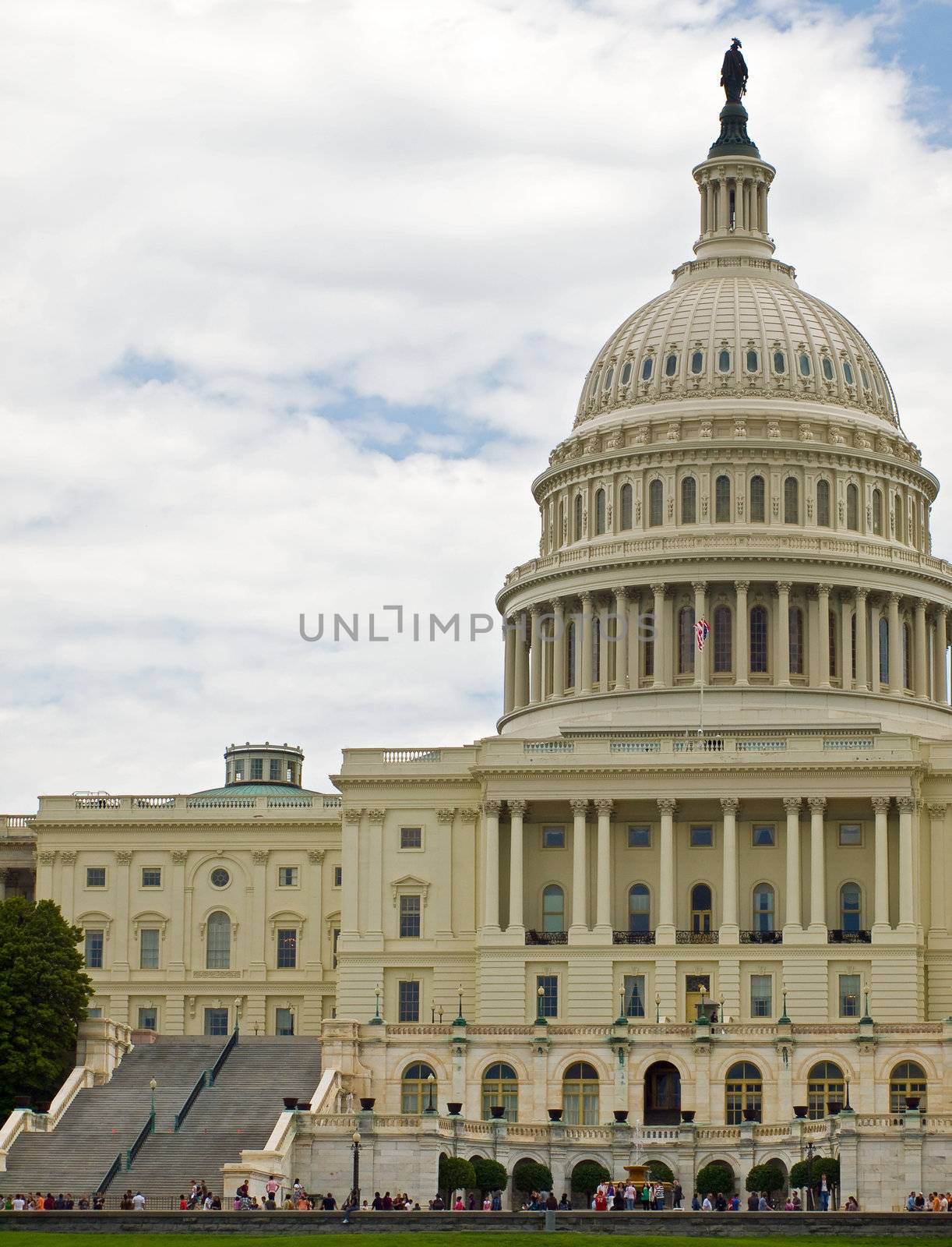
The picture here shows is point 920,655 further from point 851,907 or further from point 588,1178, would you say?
point 588,1178

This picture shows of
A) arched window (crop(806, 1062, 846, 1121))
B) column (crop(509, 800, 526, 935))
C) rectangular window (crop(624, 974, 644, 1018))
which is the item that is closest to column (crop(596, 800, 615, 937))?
rectangular window (crop(624, 974, 644, 1018))

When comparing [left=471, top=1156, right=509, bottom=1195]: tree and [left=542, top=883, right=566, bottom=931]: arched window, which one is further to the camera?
[left=542, top=883, right=566, bottom=931]: arched window

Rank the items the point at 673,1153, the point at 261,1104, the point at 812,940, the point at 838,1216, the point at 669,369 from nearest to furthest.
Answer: the point at 838,1216 < the point at 673,1153 < the point at 261,1104 < the point at 812,940 < the point at 669,369

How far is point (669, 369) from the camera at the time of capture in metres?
160

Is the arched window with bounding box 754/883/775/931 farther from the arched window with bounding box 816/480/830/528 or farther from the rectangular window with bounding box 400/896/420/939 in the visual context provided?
the arched window with bounding box 816/480/830/528

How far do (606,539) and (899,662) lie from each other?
15962mm

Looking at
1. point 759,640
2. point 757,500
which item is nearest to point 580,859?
point 759,640

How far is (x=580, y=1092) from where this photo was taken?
4552 inches

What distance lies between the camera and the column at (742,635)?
490 ft

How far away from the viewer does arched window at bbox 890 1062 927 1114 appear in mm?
113375

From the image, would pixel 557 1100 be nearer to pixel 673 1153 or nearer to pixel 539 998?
pixel 673 1153

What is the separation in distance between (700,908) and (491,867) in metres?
9.39

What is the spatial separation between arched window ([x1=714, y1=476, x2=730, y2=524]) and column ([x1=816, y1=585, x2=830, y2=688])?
6520 mm

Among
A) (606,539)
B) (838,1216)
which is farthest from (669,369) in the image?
(838,1216)
